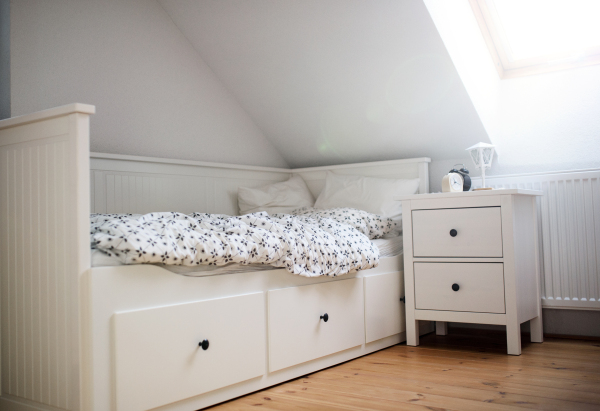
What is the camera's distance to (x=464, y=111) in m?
2.45

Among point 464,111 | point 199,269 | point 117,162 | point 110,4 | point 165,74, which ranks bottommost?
point 199,269

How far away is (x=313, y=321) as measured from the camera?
6.01 ft

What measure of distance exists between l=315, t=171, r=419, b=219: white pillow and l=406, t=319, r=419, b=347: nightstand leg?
21.1 inches

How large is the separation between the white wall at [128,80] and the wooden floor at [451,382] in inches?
53.6

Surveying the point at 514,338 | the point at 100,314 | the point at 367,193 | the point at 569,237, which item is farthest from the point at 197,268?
the point at 569,237

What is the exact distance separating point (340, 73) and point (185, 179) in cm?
91

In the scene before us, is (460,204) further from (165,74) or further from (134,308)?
(165,74)

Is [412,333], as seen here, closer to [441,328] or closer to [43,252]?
[441,328]

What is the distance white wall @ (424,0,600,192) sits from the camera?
7.83 ft

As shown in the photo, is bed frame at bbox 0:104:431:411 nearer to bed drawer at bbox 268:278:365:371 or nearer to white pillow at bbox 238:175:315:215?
bed drawer at bbox 268:278:365:371

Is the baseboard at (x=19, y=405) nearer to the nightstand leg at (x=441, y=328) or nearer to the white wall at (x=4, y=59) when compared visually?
the white wall at (x=4, y=59)

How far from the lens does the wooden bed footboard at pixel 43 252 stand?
124 cm

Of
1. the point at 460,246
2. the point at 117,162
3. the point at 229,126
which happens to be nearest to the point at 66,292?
the point at 117,162

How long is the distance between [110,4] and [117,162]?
75 centimetres
